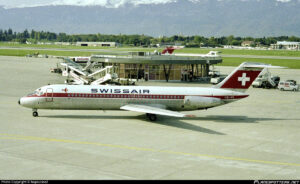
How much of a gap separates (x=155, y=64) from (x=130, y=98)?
34.4m

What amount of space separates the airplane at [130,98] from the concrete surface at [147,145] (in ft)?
4.07

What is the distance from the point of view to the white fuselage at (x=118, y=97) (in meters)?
34.5

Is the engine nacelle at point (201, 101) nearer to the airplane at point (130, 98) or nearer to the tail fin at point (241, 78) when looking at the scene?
the airplane at point (130, 98)

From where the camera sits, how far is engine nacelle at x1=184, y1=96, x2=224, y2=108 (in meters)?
34.7

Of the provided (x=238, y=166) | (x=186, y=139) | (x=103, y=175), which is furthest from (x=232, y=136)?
(x=103, y=175)

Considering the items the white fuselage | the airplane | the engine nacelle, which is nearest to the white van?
the airplane

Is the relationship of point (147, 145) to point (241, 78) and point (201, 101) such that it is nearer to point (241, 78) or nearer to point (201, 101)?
point (201, 101)

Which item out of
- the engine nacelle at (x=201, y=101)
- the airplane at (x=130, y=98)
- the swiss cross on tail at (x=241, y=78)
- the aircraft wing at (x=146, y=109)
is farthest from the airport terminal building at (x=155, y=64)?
the aircraft wing at (x=146, y=109)

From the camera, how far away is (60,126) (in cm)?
3131

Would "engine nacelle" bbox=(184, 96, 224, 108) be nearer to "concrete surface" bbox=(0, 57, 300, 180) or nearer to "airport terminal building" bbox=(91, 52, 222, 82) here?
"concrete surface" bbox=(0, 57, 300, 180)

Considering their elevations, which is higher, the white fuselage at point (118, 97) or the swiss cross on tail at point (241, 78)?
the swiss cross on tail at point (241, 78)

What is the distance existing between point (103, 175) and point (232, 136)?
43.4 feet

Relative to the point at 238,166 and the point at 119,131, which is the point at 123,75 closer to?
the point at 119,131

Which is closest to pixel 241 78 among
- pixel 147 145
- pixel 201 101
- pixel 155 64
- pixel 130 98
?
pixel 201 101
